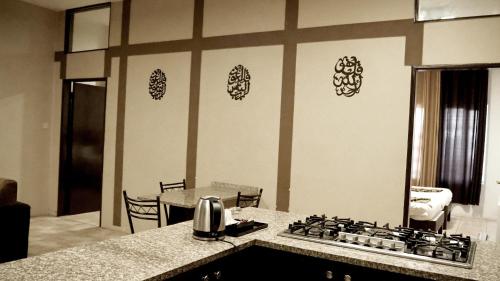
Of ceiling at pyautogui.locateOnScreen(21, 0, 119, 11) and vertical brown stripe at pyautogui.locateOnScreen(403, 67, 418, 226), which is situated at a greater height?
ceiling at pyautogui.locateOnScreen(21, 0, 119, 11)

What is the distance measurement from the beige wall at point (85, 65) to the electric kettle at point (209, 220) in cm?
434

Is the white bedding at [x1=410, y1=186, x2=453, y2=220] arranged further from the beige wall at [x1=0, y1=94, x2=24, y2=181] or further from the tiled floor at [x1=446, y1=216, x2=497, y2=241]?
the beige wall at [x1=0, y1=94, x2=24, y2=181]

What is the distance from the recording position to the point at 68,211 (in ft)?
21.5

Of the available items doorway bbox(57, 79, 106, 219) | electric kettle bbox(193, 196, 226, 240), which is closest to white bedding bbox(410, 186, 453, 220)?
electric kettle bbox(193, 196, 226, 240)

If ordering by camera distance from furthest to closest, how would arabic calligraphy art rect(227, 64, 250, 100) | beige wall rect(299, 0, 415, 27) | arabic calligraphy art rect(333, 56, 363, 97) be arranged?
1. arabic calligraphy art rect(227, 64, 250, 100)
2. arabic calligraphy art rect(333, 56, 363, 97)
3. beige wall rect(299, 0, 415, 27)

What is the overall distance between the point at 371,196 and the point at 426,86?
16.0 feet

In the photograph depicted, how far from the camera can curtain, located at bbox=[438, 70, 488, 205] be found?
748 centimetres

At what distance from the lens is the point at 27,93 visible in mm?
6238

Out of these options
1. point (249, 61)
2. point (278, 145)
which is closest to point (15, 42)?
point (249, 61)

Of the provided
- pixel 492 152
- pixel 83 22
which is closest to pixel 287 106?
pixel 83 22

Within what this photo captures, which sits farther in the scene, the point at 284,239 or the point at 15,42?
the point at 15,42

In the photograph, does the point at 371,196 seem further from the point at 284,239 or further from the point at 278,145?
the point at 284,239

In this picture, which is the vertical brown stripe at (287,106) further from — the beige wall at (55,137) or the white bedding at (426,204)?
the beige wall at (55,137)

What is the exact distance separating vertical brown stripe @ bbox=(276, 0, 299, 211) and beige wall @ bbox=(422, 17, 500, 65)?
126 centimetres
